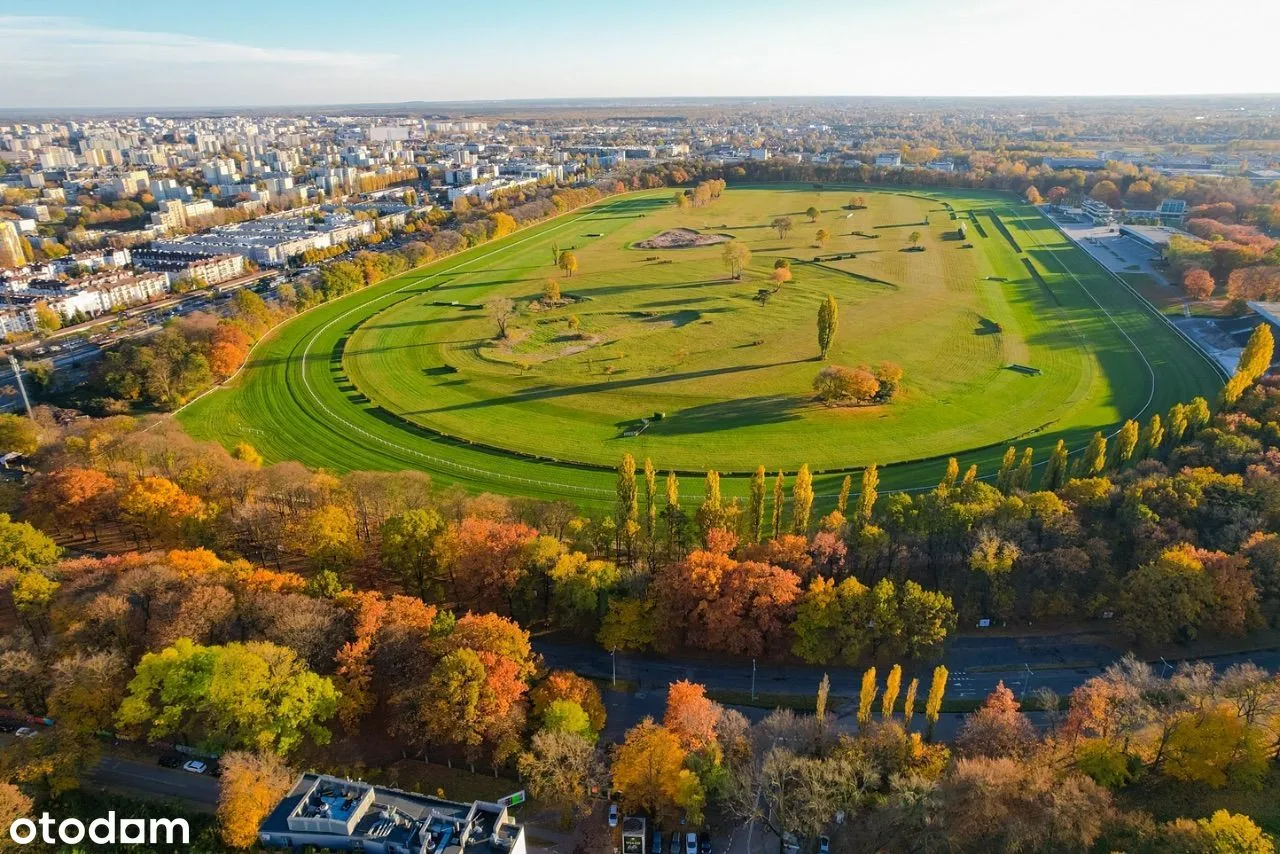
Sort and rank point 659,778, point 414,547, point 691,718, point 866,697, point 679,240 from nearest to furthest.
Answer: point 659,778 < point 691,718 < point 866,697 < point 414,547 < point 679,240

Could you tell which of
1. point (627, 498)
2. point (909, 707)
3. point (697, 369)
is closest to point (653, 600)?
point (627, 498)

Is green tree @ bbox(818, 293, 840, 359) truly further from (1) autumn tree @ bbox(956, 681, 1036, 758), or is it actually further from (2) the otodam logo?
(2) the otodam logo

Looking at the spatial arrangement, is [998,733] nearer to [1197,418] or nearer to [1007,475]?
[1007,475]

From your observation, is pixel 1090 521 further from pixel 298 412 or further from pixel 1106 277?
pixel 1106 277

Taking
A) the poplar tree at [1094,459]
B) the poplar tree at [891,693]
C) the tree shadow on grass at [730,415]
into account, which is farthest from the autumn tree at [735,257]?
the poplar tree at [891,693]

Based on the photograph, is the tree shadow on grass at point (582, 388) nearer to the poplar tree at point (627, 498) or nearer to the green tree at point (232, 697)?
the poplar tree at point (627, 498)

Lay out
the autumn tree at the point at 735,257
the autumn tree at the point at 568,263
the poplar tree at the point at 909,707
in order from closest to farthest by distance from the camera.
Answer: the poplar tree at the point at 909,707
the autumn tree at the point at 735,257
the autumn tree at the point at 568,263

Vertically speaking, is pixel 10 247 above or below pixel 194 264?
above
